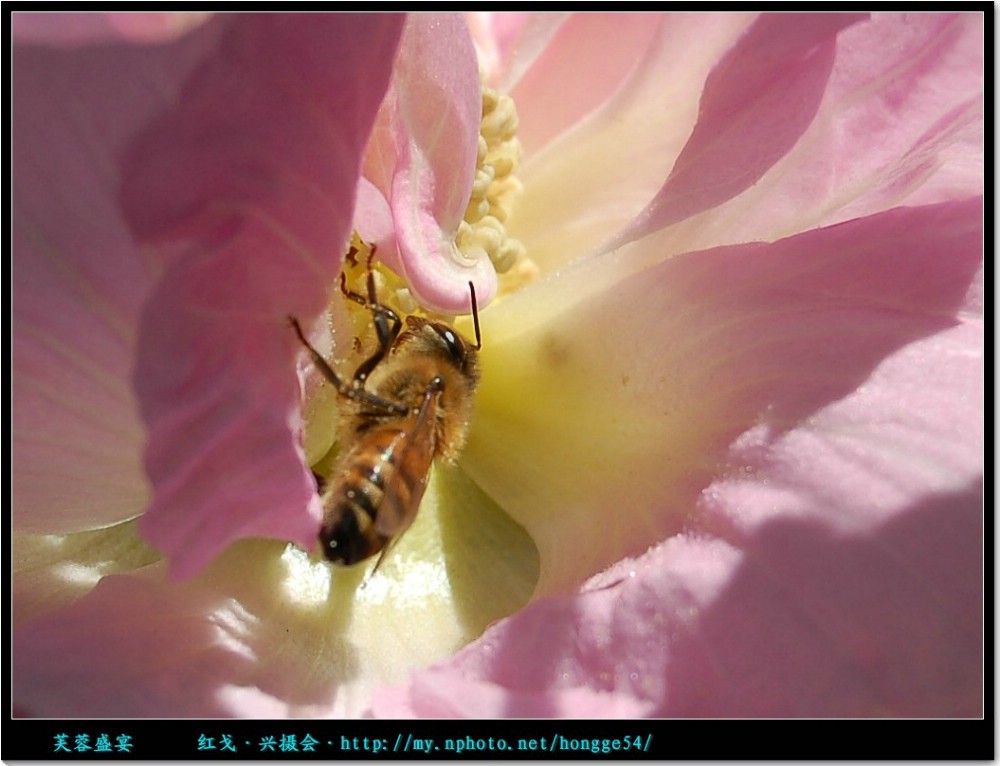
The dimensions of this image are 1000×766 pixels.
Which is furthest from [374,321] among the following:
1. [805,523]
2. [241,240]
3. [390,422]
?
[805,523]

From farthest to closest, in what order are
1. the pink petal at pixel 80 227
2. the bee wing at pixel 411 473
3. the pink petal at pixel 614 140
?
the pink petal at pixel 614 140 → the bee wing at pixel 411 473 → the pink petal at pixel 80 227

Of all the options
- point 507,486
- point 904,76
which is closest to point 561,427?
point 507,486

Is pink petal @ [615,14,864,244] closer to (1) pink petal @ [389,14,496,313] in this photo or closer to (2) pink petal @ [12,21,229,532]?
(1) pink petal @ [389,14,496,313]

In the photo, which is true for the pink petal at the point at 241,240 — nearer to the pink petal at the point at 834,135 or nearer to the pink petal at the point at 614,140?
the pink petal at the point at 834,135

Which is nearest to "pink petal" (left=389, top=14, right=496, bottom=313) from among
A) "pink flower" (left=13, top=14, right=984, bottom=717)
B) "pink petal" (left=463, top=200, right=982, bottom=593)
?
"pink flower" (left=13, top=14, right=984, bottom=717)

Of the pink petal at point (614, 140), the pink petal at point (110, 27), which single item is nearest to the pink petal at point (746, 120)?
the pink petal at point (614, 140)

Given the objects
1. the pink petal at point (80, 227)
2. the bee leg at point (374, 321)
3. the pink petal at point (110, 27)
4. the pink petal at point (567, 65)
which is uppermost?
the pink petal at point (110, 27)

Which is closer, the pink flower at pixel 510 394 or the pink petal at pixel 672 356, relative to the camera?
the pink flower at pixel 510 394

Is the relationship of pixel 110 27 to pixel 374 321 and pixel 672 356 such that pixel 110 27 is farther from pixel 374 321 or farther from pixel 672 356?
pixel 672 356
